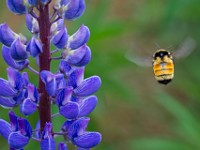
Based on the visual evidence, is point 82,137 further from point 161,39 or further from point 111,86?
point 161,39

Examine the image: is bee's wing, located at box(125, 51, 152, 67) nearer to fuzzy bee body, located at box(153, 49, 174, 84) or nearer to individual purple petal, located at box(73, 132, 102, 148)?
fuzzy bee body, located at box(153, 49, 174, 84)

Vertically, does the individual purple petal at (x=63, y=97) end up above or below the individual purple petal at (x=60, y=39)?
below

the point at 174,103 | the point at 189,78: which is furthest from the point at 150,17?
the point at 174,103

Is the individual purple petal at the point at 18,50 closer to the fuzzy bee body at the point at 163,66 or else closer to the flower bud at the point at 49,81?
the flower bud at the point at 49,81

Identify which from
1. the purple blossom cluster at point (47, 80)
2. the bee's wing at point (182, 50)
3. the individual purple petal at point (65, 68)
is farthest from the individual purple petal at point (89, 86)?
the bee's wing at point (182, 50)

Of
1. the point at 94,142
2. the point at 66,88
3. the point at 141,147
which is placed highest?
the point at 141,147

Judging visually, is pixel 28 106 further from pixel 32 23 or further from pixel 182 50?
pixel 182 50
